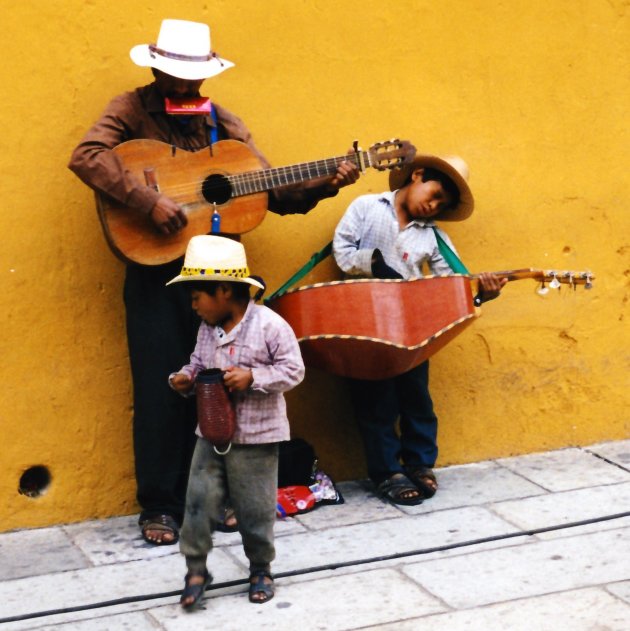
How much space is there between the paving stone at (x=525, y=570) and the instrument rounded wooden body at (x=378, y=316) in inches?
33.4

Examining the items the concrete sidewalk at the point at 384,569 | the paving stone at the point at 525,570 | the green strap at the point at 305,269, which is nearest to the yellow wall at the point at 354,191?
the green strap at the point at 305,269

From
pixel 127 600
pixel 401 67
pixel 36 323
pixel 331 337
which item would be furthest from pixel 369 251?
pixel 127 600

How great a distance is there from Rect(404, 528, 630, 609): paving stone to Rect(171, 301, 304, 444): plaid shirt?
801 mm

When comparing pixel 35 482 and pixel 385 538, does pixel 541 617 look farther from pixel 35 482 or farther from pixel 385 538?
pixel 35 482

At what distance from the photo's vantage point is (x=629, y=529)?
15.6 ft

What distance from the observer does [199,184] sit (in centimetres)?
458

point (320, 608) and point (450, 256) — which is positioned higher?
point (450, 256)

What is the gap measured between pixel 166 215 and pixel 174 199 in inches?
4.2

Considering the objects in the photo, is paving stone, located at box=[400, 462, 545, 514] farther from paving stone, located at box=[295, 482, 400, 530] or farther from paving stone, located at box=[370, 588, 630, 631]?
paving stone, located at box=[370, 588, 630, 631]

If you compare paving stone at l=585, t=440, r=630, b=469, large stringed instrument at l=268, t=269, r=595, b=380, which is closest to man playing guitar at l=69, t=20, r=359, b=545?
large stringed instrument at l=268, t=269, r=595, b=380

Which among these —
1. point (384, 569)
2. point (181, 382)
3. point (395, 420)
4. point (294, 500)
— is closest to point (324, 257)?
point (395, 420)

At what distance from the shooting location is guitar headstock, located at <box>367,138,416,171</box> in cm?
474

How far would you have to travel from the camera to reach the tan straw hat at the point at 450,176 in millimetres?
5023

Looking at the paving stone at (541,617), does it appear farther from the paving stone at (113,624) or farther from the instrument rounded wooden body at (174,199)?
the instrument rounded wooden body at (174,199)
